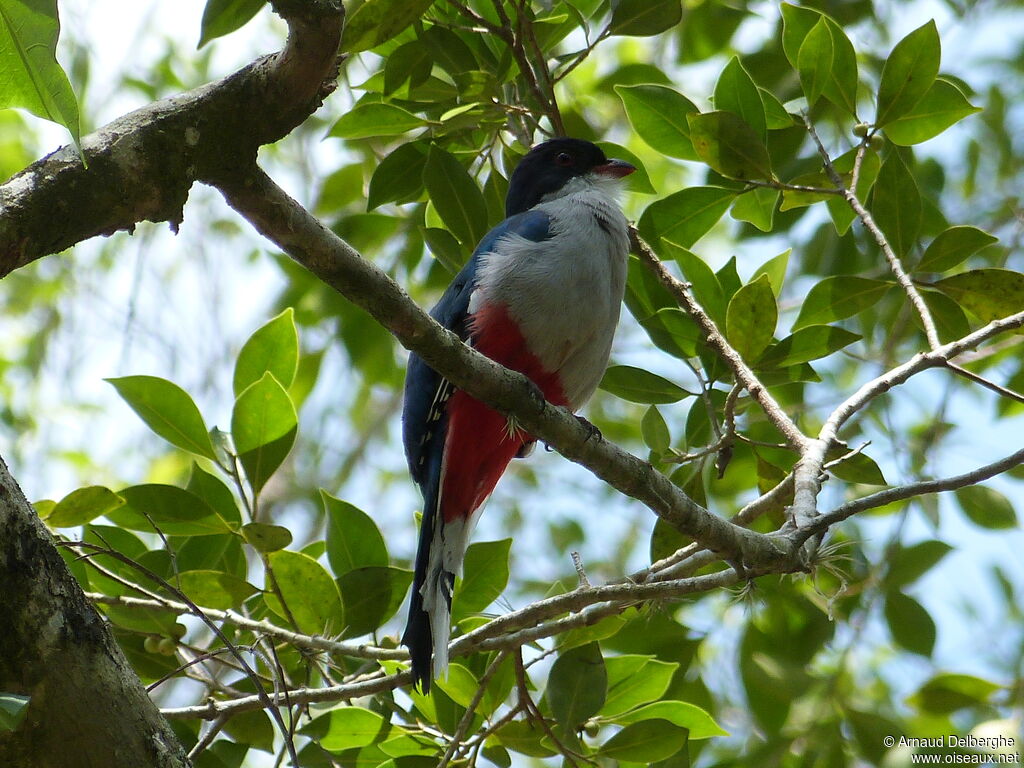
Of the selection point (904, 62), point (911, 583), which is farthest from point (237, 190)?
point (911, 583)

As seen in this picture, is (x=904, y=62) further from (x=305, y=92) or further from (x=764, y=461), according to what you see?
(x=305, y=92)

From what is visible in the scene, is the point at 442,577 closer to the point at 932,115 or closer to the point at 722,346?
the point at 722,346

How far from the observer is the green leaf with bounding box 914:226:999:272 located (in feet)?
10.6

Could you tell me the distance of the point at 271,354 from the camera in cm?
321

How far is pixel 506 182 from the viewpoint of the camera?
3857 millimetres

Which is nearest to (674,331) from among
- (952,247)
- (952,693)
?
(952,247)

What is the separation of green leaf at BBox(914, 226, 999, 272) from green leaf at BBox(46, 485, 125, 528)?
263 centimetres

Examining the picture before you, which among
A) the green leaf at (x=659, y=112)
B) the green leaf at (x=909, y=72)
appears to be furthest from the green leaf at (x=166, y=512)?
the green leaf at (x=909, y=72)

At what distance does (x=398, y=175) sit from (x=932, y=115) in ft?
6.00

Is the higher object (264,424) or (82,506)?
(264,424)

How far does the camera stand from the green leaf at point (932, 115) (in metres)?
3.32

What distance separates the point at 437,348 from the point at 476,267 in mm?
1180

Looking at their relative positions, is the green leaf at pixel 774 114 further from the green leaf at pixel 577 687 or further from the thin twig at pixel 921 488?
the green leaf at pixel 577 687

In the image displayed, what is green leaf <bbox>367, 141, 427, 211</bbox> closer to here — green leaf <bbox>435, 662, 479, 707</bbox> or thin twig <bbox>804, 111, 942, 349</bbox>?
thin twig <bbox>804, 111, 942, 349</bbox>
